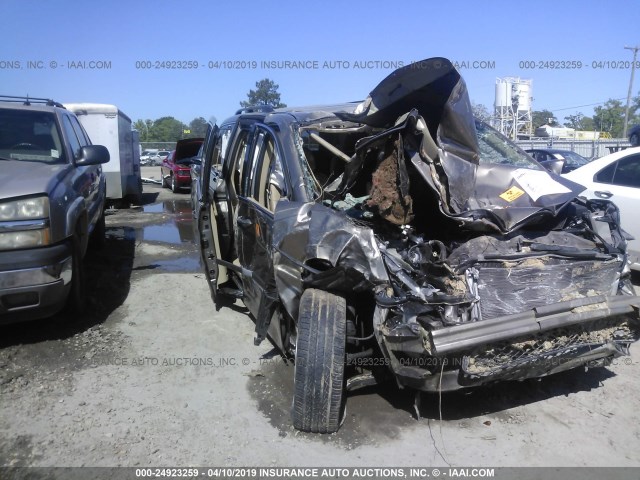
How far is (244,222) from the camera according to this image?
4469 mm

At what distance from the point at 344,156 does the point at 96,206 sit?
157 inches

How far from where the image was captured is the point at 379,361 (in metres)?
3.43

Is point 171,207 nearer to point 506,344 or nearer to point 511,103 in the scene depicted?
point 506,344

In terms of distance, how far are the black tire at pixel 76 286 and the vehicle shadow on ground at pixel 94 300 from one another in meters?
0.10

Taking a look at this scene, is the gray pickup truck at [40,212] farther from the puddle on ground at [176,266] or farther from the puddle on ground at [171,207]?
the puddle on ground at [171,207]

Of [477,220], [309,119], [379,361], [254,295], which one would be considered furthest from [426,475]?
[309,119]

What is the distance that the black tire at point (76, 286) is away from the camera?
4591 mm

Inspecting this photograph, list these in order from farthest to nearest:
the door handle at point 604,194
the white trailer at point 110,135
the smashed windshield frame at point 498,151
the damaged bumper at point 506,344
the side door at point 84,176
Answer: the white trailer at point 110,135 → the door handle at point 604,194 → the side door at point 84,176 → the smashed windshield frame at point 498,151 → the damaged bumper at point 506,344

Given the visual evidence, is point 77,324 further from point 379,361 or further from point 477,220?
point 477,220

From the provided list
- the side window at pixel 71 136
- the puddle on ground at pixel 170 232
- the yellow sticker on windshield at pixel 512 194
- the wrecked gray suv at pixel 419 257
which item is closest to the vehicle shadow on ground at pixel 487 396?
the wrecked gray suv at pixel 419 257

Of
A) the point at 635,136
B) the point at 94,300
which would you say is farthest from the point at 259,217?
the point at 635,136

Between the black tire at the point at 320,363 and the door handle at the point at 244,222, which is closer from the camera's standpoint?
the black tire at the point at 320,363

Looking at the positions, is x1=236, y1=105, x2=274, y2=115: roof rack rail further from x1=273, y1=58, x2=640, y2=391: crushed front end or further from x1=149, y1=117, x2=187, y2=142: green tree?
x1=149, y1=117, x2=187, y2=142: green tree

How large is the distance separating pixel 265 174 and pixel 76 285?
205cm
